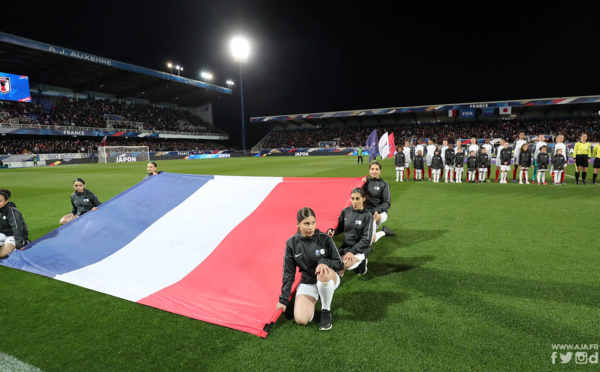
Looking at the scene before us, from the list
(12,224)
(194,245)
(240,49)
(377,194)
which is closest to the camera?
(194,245)

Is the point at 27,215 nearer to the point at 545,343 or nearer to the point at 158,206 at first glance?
the point at 158,206

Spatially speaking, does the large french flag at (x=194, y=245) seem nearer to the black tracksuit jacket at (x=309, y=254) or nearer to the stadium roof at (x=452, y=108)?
the black tracksuit jacket at (x=309, y=254)

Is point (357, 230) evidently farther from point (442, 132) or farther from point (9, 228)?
point (442, 132)

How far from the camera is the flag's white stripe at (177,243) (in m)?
3.81

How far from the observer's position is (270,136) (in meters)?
60.4

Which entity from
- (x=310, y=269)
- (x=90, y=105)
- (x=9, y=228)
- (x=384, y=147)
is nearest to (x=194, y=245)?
(x=310, y=269)

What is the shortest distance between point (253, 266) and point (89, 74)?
4651 cm

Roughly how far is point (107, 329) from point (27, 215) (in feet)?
24.4

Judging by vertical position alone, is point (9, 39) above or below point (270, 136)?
above

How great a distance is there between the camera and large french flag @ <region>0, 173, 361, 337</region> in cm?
334

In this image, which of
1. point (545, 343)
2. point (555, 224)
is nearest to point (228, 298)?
point (545, 343)

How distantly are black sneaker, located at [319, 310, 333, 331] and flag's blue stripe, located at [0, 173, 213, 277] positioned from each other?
261cm

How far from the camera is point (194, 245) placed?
14.8 ft

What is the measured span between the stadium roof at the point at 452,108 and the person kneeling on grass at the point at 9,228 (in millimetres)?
47693
